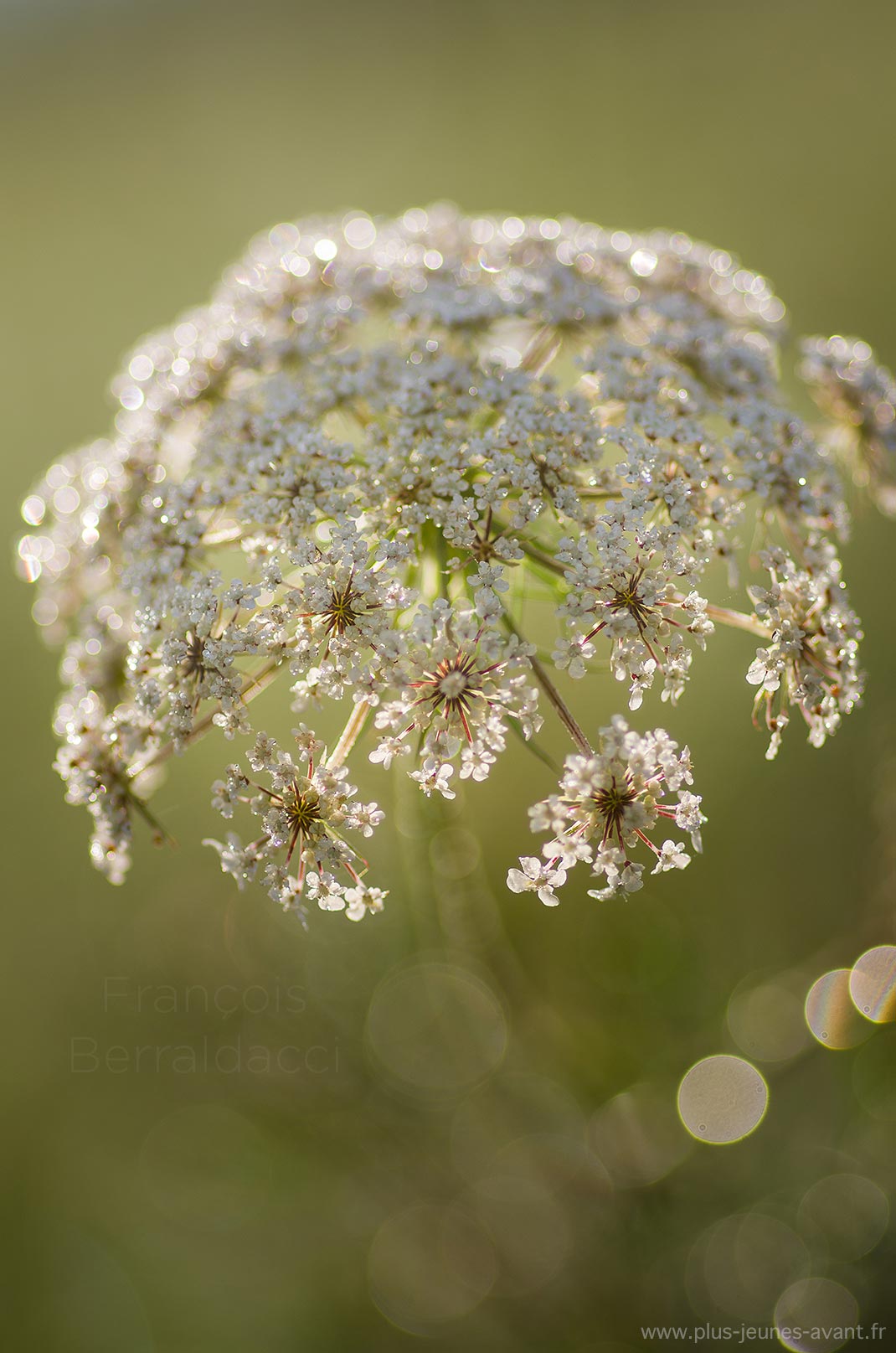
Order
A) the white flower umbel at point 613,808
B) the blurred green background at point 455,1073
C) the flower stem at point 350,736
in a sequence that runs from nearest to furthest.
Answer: the white flower umbel at point 613,808 < the flower stem at point 350,736 < the blurred green background at point 455,1073

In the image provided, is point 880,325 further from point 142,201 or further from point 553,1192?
point 142,201

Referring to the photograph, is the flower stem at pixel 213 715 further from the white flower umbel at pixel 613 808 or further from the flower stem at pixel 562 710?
the white flower umbel at pixel 613 808

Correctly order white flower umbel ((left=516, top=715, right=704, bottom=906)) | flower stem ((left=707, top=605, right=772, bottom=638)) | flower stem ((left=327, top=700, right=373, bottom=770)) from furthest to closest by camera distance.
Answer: flower stem ((left=707, top=605, right=772, bottom=638)) < flower stem ((left=327, top=700, right=373, bottom=770)) < white flower umbel ((left=516, top=715, right=704, bottom=906))

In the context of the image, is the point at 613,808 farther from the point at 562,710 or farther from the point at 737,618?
the point at 737,618

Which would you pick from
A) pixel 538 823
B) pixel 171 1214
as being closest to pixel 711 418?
pixel 538 823

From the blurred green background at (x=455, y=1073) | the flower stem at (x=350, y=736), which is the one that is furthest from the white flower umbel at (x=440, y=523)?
the blurred green background at (x=455, y=1073)

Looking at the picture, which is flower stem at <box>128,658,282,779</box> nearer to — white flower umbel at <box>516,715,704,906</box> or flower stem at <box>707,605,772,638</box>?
white flower umbel at <box>516,715,704,906</box>

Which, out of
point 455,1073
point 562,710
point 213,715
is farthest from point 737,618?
point 455,1073

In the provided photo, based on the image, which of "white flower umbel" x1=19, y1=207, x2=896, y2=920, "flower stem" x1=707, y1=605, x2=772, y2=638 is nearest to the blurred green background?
"white flower umbel" x1=19, y1=207, x2=896, y2=920
